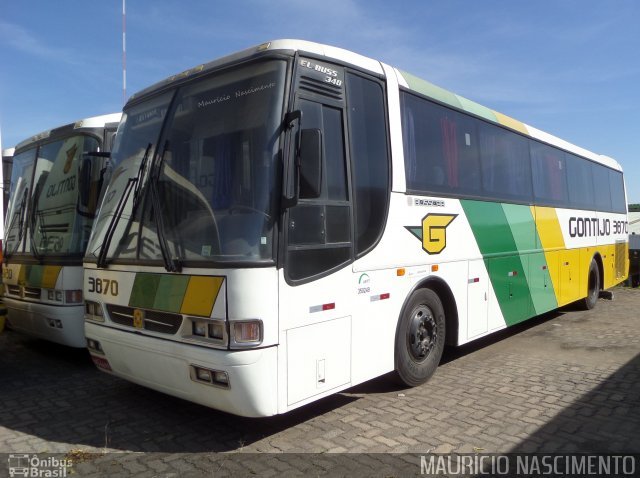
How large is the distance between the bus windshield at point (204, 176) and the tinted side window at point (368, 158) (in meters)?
0.93

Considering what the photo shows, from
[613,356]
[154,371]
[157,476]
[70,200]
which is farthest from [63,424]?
[613,356]

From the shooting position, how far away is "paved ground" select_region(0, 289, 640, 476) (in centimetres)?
378

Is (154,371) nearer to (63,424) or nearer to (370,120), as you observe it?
(63,424)

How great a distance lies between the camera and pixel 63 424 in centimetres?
446

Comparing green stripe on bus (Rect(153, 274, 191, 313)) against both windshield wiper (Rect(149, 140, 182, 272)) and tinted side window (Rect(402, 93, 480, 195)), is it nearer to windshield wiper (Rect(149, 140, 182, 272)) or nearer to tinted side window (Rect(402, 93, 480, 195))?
windshield wiper (Rect(149, 140, 182, 272))

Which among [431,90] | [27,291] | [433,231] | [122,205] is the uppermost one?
[431,90]

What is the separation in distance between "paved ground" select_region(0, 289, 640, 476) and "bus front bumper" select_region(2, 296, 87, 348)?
0.41 metres

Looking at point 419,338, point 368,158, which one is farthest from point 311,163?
point 419,338

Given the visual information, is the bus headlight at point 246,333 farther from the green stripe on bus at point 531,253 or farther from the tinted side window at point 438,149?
the green stripe on bus at point 531,253

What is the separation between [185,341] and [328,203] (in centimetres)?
153

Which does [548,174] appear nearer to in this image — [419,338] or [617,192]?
[419,338]

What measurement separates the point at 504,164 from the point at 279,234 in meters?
4.66

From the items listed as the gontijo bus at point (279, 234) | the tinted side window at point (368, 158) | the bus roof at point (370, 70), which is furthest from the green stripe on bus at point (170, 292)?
the bus roof at point (370, 70)

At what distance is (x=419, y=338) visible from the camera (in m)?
5.31
